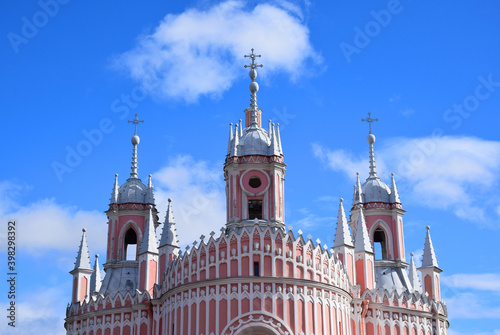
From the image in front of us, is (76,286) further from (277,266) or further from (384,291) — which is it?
(384,291)

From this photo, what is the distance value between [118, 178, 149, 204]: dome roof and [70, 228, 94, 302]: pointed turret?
5.04 metres

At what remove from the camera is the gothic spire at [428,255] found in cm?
5369

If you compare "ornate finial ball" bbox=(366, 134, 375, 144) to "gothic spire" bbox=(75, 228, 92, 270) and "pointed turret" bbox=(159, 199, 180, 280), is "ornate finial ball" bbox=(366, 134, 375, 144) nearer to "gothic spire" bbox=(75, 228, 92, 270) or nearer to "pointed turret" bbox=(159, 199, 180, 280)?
"pointed turret" bbox=(159, 199, 180, 280)

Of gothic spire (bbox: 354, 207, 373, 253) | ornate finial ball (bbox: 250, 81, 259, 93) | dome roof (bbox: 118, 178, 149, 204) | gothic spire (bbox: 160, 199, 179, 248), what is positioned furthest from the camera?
dome roof (bbox: 118, 178, 149, 204)

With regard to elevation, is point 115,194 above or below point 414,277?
above

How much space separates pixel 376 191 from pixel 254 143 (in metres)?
11.1

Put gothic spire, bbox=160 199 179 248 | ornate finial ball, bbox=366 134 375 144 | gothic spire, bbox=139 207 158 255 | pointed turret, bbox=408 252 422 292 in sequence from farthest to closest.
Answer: ornate finial ball, bbox=366 134 375 144, pointed turret, bbox=408 252 422 292, gothic spire, bbox=139 207 158 255, gothic spire, bbox=160 199 179 248

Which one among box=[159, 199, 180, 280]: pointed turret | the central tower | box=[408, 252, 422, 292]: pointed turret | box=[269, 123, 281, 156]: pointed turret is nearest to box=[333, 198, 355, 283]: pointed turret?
the central tower

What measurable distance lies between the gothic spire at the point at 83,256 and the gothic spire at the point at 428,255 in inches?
865

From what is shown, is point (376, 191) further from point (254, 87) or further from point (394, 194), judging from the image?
point (254, 87)

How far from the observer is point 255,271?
4359 cm

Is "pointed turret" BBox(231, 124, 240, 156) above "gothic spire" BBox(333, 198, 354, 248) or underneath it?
above

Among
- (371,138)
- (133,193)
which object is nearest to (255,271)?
(133,193)

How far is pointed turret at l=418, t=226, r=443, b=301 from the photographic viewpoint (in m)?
52.9
